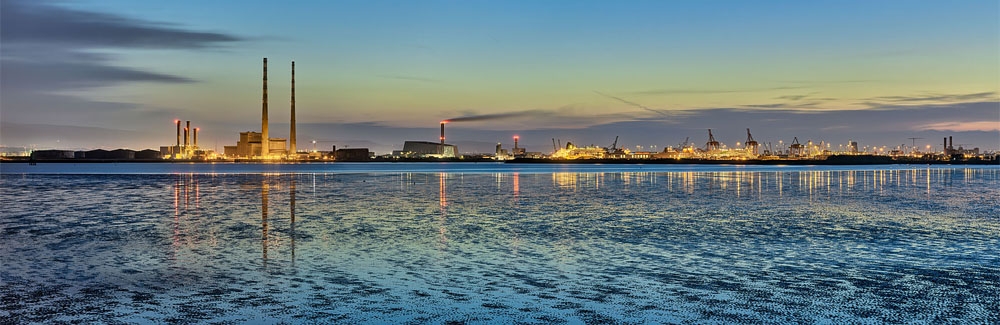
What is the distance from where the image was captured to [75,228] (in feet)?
61.7

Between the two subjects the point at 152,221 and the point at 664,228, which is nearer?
the point at 664,228

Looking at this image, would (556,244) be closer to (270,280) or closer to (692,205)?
(270,280)

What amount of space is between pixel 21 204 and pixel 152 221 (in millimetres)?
11216

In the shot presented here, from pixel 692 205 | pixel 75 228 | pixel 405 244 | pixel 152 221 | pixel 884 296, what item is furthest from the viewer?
pixel 692 205

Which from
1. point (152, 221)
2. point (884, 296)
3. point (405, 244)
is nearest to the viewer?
point (884, 296)

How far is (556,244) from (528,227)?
3722 mm

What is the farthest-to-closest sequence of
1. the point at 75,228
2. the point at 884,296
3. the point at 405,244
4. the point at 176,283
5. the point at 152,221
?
the point at 152,221, the point at 75,228, the point at 405,244, the point at 176,283, the point at 884,296

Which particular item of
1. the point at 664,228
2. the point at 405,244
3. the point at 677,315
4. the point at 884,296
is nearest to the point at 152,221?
the point at 405,244

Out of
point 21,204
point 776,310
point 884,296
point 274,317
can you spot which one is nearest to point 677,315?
point 776,310

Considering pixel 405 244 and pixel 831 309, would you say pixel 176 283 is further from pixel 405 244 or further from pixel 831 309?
pixel 831 309

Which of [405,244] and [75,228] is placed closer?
[405,244]

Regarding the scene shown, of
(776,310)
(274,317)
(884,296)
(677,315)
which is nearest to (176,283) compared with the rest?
(274,317)

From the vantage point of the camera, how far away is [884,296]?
9867 millimetres

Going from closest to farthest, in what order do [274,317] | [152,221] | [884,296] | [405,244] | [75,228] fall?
[274,317] < [884,296] < [405,244] < [75,228] < [152,221]
